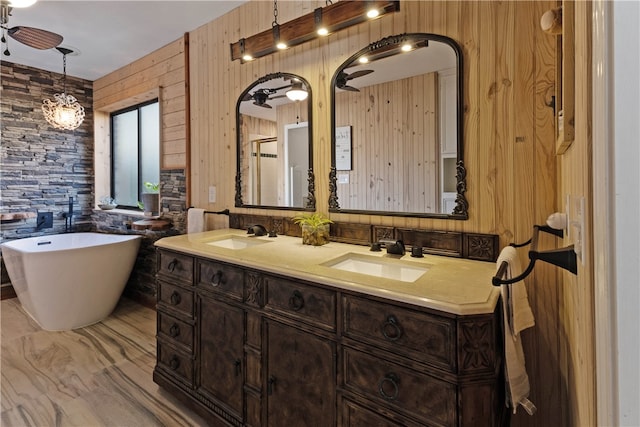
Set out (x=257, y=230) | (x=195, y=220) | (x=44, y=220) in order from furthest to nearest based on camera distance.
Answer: (x=44, y=220)
(x=195, y=220)
(x=257, y=230)

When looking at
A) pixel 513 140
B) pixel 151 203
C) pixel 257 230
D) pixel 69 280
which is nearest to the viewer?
pixel 513 140

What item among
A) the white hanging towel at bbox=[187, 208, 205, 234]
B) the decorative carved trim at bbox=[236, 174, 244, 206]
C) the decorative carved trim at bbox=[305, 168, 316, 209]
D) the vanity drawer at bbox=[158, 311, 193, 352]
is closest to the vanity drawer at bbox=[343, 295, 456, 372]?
the decorative carved trim at bbox=[305, 168, 316, 209]

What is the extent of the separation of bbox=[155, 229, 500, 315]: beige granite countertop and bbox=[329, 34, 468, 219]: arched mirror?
290 mm

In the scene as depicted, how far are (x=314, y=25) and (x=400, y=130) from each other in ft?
2.63

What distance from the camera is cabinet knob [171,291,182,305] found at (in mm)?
1924

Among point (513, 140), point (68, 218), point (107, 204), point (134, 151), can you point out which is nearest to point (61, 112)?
point (134, 151)

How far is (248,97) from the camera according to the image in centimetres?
246

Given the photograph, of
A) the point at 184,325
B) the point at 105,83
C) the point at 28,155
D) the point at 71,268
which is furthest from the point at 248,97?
the point at 28,155

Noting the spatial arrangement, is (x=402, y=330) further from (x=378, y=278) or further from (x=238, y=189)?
(x=238, y=189)

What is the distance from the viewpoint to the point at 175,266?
6.37 feet

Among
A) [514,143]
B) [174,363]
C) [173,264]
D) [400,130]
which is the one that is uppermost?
[400,130]

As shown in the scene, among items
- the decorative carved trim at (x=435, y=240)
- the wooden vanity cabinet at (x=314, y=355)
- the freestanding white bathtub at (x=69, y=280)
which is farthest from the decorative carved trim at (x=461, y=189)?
the freestanding white bathtub at (x=69, y=280)

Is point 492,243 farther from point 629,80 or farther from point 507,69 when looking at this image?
point 629,80

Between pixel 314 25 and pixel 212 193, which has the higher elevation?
pixel 314 25
